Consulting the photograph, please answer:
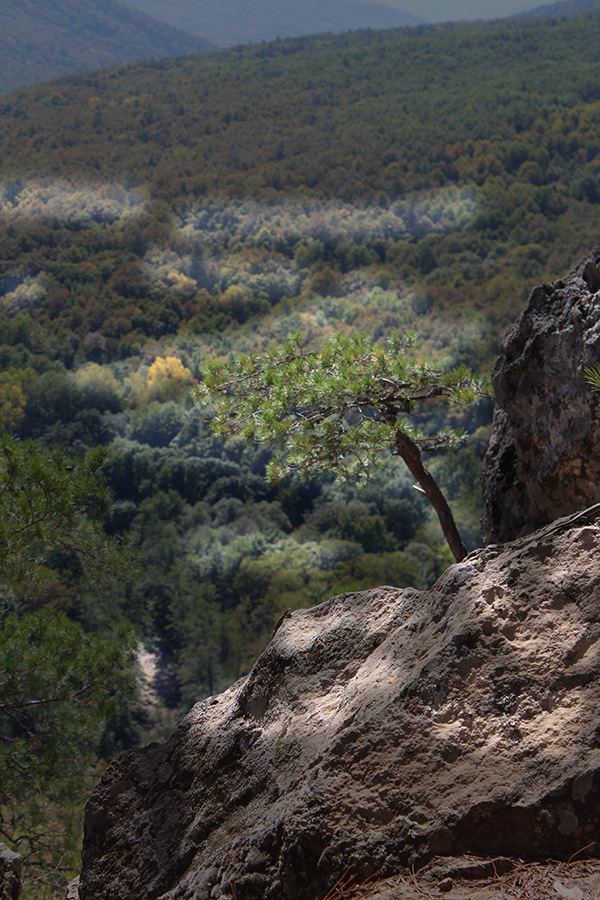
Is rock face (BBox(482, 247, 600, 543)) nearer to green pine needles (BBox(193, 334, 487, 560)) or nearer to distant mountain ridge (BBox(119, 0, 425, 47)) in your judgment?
green pine needles (BBox(193, 334, 487, 560))

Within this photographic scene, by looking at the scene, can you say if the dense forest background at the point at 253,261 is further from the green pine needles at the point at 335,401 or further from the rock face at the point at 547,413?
the rock face at the point at 547,413

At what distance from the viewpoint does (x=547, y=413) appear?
2994mm

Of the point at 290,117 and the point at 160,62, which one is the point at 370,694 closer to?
the point at 290,117

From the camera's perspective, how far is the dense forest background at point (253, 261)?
27.3 meters

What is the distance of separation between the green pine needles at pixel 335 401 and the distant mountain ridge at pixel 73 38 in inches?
3990

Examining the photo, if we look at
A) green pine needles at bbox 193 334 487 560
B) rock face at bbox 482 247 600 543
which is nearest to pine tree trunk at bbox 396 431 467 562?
green pine needles at bbox 193 334 487 560

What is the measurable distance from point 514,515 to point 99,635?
3383mm

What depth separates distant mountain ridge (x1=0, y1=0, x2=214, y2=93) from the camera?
316ft

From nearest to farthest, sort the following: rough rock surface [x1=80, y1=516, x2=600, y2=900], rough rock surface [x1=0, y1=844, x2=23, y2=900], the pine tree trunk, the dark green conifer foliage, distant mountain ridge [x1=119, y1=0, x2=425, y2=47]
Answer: rough rock surface [x1=80, y1=516, x2=600, y2=900]
rough rock surface [x1=0, y1=844, x2=23, y2=900]
the dark green conifer foliage
the pine tree trunk
distant mountain ridge [x1=119, y1=0, x2=425, y2=47]

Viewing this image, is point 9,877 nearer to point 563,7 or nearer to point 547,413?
point 547,413

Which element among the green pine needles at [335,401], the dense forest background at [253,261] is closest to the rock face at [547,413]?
the green pine needles at [335,401]

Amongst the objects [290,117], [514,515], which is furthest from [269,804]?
[290,117]

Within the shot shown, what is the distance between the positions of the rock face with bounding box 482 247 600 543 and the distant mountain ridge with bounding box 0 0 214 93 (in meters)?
103

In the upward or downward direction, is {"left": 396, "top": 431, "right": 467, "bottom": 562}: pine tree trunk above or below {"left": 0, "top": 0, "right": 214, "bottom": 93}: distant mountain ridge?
below
